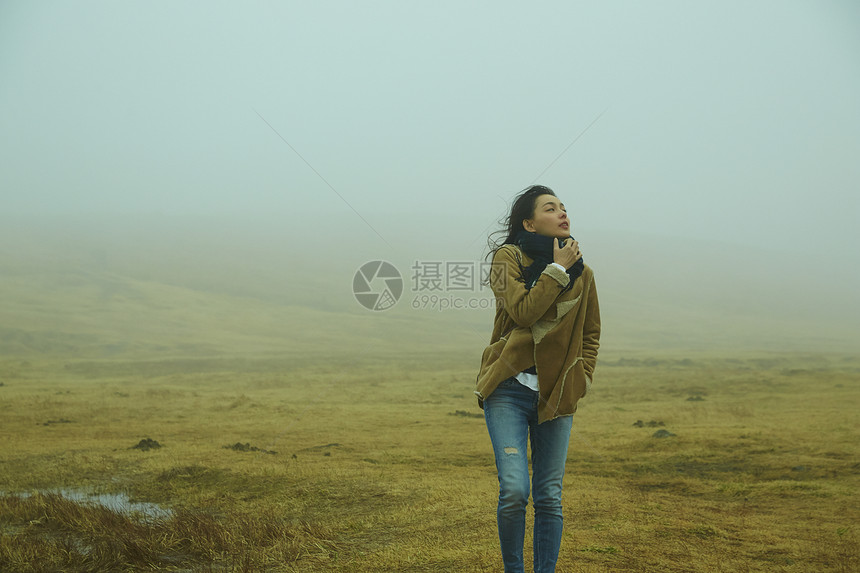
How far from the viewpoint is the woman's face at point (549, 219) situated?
4.13 m

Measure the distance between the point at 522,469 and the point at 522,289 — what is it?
3.08 ft

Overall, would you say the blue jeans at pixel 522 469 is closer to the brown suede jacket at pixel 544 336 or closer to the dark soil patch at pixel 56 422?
the brown suede jacket at pixel 544 336

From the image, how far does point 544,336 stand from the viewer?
12.6ft

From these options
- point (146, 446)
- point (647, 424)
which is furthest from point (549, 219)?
point (647, 424)

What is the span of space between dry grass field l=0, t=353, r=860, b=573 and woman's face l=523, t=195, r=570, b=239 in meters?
2.58

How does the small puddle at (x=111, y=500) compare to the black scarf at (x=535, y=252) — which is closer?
the black scarf at (x=535, y=252)

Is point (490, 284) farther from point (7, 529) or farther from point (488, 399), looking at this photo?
point (7, 529)

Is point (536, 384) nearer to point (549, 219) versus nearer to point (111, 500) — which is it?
point (549, 219)

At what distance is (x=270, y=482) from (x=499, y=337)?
685cm

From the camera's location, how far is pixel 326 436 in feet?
60.3

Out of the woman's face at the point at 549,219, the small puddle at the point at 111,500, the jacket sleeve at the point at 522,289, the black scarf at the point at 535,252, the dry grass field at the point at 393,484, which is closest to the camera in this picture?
the jacket sleeve at the point at 522,289

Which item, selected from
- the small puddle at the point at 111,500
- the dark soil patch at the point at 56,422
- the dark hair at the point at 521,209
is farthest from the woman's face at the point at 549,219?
the dark soil patch at the point at 56,422

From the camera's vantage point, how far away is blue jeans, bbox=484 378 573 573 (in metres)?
3.75

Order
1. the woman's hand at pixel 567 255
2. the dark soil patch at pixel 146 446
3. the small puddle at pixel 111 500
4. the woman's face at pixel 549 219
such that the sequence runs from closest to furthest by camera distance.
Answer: the woman's hand at pixel 567 255 < the woman's face at pixel 549 219 < the small puddle at pixel 111 500 < the dark soil patch at pixel 146 446
